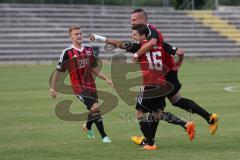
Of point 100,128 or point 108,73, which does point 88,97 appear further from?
point 108,73

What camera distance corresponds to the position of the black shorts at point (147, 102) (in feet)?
33.6

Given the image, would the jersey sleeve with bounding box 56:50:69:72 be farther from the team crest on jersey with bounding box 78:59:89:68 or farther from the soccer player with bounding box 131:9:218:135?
the soccer player with bounding box 131:9:218:135

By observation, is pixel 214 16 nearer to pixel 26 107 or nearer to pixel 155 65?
pixel 26 107

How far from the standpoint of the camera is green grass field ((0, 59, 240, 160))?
9508 mm

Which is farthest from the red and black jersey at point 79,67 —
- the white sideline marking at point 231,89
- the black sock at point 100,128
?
the white sideline marking at point 231,89

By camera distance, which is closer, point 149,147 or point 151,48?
point 151,48

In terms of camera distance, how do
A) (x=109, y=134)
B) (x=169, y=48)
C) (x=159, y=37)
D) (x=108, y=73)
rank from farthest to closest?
(x=108, y=73), (x=109, y=134), (x=169, y=48), (x=159, y=37)

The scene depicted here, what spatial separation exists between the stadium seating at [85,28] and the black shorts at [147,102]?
26.7 metres

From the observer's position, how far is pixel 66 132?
39.6 feet

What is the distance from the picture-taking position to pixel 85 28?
1583 inches

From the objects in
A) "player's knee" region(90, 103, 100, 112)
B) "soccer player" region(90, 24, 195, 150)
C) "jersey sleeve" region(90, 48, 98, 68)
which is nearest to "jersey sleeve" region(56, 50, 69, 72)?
"jersey sleeve" region(90, 48, 98, 68)

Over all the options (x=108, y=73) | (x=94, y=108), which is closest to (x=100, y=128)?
(x=94, y=108)

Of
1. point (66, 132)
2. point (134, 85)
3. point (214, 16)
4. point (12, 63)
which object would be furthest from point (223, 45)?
point (66, 132)

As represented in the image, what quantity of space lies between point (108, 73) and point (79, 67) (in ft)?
53.8
